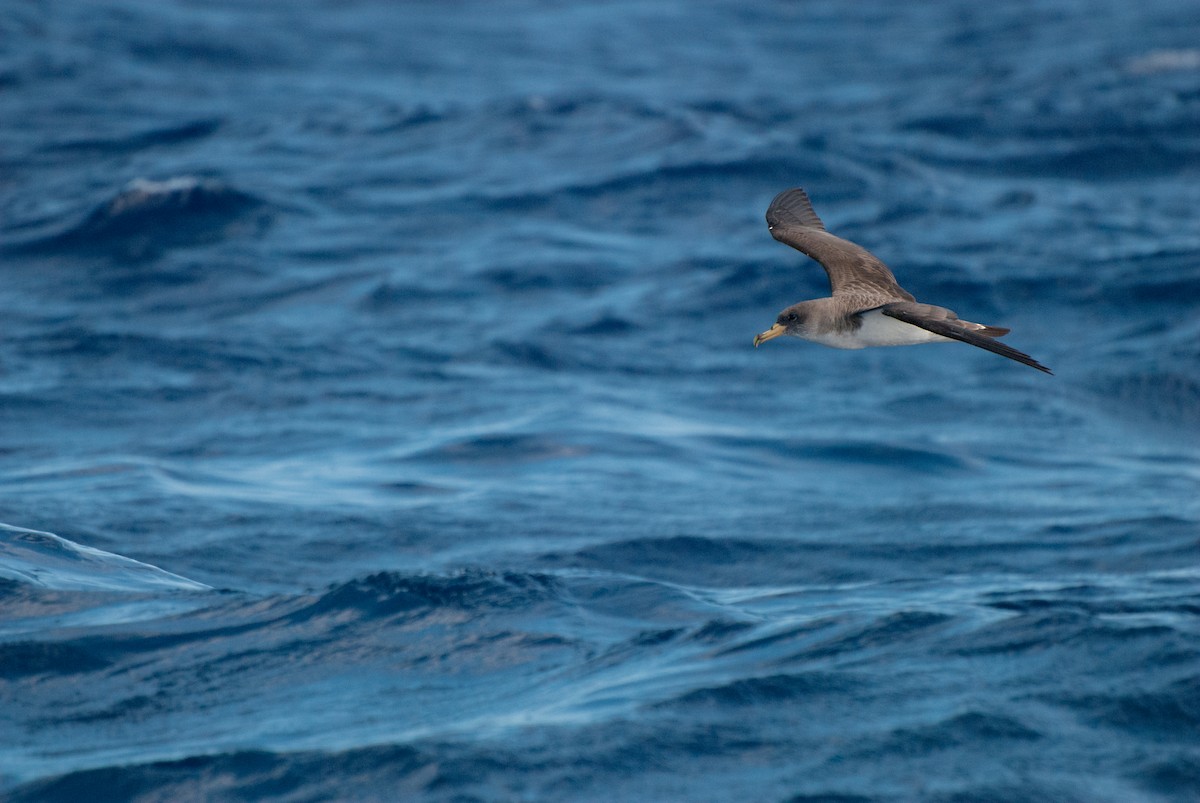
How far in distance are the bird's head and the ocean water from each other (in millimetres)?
1641

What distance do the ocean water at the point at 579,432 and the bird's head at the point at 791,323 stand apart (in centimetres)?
164

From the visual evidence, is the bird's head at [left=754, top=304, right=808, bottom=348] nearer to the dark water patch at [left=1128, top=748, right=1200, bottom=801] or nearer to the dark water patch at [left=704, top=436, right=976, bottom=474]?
the dark water patch at [left=1128, top=748, right=1200, bottom=801]

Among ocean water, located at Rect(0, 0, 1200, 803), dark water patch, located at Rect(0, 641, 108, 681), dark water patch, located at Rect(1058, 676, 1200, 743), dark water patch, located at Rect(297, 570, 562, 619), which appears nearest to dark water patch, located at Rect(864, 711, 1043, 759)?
ocean water, located at Rect(0, 0, 1200, 803)

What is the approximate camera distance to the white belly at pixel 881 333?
676 cm

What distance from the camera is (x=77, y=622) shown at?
24.7 ft

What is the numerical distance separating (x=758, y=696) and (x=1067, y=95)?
20.4 metres

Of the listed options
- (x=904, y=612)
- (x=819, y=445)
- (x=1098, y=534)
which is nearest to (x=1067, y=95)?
(x=819, y=445)

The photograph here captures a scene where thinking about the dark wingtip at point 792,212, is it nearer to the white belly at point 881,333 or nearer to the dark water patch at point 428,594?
the white belly at point 881,333

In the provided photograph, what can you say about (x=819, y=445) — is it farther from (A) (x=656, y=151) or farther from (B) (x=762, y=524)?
(A) (x=656, y=151)

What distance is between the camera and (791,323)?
7.22 m

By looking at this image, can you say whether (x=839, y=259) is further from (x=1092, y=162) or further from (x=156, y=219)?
(x=1092, y=162)

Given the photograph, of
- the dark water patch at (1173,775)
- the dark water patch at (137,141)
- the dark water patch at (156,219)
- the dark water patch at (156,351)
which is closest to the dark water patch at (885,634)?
the dark water patch at (1173,775)

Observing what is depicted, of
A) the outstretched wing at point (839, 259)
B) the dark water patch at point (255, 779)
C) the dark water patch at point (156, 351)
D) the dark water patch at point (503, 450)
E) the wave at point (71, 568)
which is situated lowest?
the dark water patch at point (255, 779)

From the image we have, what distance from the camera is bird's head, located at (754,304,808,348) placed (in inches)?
280
